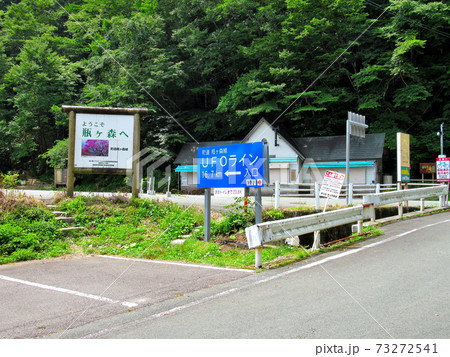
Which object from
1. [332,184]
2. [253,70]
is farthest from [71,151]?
[253,70]

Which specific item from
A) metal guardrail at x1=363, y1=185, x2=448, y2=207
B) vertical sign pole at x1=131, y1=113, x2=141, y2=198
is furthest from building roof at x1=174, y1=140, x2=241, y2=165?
vertical sign pole at x1=131, y1=113, x2=141, y2=198

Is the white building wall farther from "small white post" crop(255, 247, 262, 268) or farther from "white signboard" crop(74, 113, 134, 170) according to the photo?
"small white post" crop(255, 247, 262, 268)

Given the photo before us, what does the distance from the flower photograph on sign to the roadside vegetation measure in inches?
53.5

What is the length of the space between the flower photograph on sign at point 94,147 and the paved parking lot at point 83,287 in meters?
4.18

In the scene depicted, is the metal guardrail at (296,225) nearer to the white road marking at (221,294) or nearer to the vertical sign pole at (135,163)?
the white road marking at (221,294)

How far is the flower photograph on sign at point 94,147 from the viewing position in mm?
11078

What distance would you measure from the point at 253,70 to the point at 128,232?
25764 mm

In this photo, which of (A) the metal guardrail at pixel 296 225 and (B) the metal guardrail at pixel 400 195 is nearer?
(A) the metal guardrail at pixel 296 225

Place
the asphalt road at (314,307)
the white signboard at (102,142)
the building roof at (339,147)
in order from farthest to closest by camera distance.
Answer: the building roof at (339,147) → the white signboard at (102,142) → the asphalt road at (314,307)

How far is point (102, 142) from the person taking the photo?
11.2m

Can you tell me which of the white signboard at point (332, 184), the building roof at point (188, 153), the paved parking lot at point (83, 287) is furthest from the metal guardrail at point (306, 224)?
the building roof at point (188, 153)

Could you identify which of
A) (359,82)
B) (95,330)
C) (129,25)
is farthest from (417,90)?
(95,330)

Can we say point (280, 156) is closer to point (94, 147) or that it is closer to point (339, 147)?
point (339, 147)

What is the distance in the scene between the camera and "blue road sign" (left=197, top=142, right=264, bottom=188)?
7.86m
